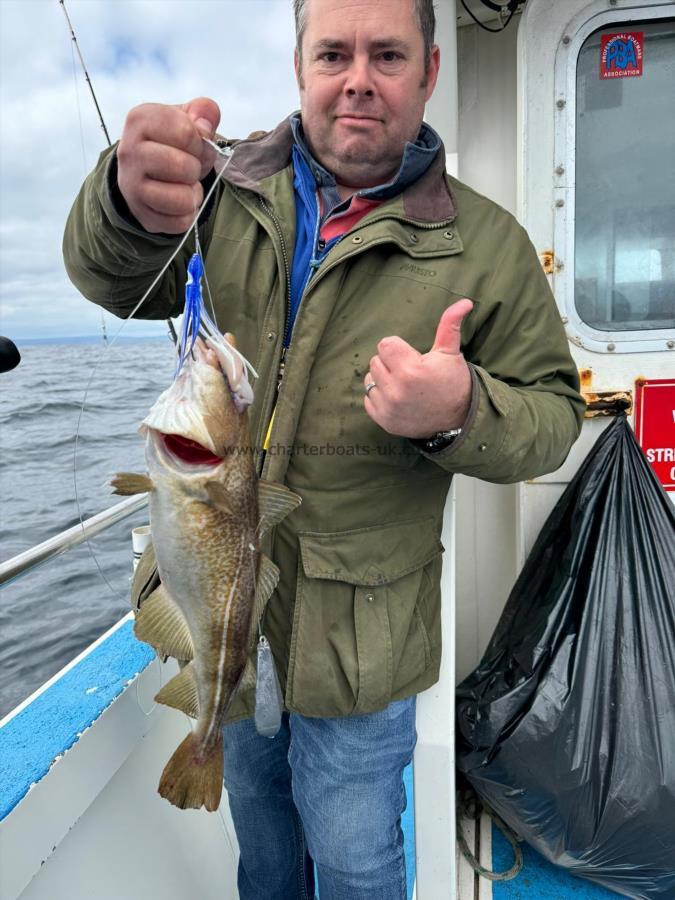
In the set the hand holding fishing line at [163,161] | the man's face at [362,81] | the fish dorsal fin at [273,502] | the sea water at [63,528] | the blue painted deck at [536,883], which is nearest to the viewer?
the hand holding fishing line at [163,161]

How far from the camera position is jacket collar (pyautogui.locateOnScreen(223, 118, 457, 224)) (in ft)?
5.57

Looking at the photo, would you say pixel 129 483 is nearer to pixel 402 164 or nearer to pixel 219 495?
pixel 219 495

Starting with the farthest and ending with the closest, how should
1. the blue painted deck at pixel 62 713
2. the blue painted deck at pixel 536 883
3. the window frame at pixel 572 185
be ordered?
the window frame at pixel 572 185 → the blue painted deck at pixel 536 883 → the blue painted deck at pixel 62 713

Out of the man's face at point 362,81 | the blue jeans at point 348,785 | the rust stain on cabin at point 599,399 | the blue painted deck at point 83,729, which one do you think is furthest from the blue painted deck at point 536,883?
the man's face at point 362,81

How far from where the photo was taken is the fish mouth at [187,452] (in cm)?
140

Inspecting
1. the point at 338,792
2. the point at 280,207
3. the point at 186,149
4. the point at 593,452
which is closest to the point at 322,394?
the point at 280,207

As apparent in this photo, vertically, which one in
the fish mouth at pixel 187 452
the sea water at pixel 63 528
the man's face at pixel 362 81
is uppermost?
the man's face at pixel 362 81

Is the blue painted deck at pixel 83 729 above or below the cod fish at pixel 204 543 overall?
below

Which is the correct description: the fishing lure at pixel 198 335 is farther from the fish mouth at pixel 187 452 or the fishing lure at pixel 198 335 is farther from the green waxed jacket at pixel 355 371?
the green waxed jacket at pixel 355 371

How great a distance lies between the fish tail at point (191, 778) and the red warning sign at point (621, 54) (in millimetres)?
2782

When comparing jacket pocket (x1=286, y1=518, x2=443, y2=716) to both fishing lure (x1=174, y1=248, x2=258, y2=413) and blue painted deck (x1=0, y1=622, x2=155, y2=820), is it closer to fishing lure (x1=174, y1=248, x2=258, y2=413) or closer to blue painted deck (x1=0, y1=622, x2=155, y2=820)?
fishing lure (x1=174, y1=248, x2=258, y2=413)

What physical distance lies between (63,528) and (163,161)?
931 cm

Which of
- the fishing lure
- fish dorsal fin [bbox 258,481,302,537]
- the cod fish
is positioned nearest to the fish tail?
the cod fish

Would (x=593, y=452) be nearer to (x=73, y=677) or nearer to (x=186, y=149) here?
(x=186, y=149)
